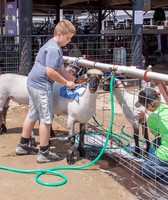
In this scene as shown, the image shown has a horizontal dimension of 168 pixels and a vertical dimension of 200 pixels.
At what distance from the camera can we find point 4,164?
15.9ft

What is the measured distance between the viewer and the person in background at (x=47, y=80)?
4598mm

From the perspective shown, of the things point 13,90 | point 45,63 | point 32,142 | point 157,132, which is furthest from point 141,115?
point 13,90

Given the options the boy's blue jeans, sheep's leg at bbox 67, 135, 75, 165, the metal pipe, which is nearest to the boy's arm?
the metal pipe

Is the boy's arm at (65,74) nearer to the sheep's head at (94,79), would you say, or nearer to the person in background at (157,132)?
the sheep's head at (94,79)

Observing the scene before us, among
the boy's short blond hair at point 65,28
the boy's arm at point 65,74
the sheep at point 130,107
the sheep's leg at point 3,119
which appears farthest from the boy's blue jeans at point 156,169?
the sheep's leg at point 3,119

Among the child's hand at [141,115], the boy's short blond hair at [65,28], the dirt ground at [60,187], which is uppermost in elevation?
the boy's short blond hair at [65,28]

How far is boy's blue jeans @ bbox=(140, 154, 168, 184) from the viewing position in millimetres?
4207

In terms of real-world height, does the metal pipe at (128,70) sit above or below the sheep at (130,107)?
above

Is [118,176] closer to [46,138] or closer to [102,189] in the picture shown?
[102,189]

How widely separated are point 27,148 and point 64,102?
799 millimetres

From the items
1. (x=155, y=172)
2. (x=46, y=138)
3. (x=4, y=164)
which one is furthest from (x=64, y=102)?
(x=155, y=172)

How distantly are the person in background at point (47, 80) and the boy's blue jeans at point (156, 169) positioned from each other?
3.88ft

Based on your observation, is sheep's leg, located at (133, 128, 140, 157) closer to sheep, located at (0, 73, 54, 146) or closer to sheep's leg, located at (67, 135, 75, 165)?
sheep's leg, located at (67, 135, 75, 165)

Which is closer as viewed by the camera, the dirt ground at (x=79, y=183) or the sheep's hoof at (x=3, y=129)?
the dirt ground at (x=79, y=183)
